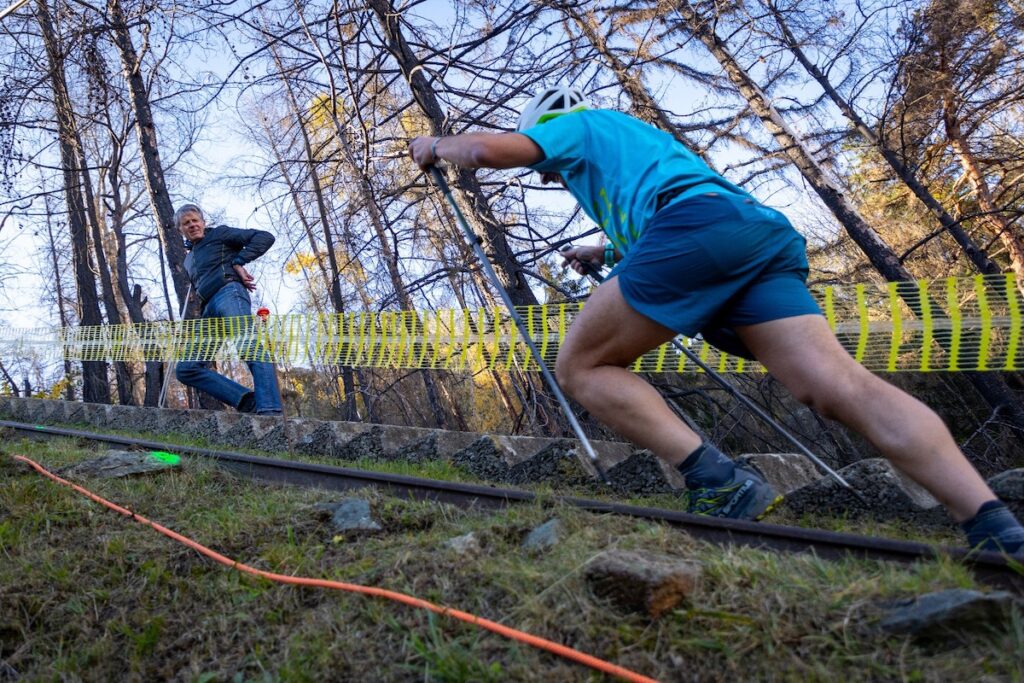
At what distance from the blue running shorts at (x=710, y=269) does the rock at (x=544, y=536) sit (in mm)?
811

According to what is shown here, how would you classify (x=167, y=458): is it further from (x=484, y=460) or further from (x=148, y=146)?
(x=148, y=146)

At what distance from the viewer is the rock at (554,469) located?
4704 mm

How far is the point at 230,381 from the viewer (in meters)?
8.47

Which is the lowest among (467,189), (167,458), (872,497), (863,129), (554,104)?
(872,497)

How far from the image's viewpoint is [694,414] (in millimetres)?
9930

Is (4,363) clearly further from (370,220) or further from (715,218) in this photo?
(715,218)

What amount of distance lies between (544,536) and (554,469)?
200cm

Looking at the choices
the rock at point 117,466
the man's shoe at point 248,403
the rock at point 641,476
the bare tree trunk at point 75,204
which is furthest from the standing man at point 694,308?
the bare tree trunk at point 75,204

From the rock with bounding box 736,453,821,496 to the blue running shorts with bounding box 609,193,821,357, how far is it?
157cm

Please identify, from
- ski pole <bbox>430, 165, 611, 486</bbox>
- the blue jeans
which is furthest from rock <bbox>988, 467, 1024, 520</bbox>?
the blue jeans

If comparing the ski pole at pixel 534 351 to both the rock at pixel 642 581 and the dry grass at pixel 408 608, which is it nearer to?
the dry grass at pixel 408 608

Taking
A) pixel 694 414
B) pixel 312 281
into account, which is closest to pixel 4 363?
pixel 312 281

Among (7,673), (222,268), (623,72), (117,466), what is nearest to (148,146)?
(222,268)

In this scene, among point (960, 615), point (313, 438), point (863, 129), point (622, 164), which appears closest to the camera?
point (960, 615)
